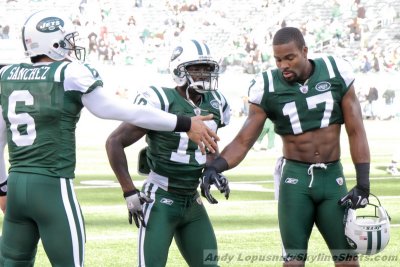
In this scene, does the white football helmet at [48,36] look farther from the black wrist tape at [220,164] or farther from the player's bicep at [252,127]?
the player's bicep at [252,127]

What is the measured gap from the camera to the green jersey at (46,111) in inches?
163

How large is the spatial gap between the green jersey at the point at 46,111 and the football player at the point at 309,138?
3.32ft

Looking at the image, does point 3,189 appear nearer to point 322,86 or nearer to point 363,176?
point 322,86

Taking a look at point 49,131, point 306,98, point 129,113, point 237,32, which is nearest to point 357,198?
point 306,98

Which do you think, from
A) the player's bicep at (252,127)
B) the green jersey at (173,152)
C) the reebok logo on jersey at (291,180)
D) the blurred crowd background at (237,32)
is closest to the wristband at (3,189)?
the green jersey at (173,152)

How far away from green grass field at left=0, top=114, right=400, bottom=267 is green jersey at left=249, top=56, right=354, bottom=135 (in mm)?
2198

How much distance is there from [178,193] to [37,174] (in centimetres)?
93

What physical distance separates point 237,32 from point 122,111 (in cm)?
2296

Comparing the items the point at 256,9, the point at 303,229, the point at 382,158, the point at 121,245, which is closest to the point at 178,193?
the point at 303,229

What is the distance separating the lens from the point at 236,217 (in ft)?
30.5

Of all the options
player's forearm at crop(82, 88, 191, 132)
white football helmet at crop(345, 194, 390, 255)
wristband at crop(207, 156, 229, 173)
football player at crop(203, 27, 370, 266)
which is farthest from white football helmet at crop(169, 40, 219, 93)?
white football helmet at crop(345, 194, 390, 255)

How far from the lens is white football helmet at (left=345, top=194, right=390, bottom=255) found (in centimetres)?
473

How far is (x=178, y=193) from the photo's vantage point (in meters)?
4.84

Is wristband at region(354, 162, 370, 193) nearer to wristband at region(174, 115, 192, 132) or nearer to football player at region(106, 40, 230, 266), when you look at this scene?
football player at region(106, 40, 230, 266)
